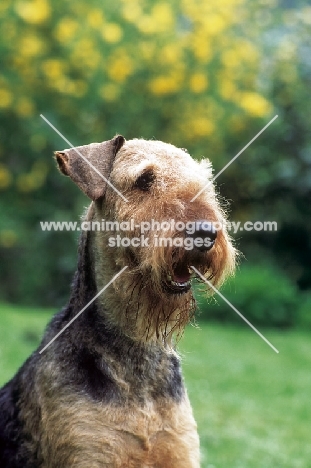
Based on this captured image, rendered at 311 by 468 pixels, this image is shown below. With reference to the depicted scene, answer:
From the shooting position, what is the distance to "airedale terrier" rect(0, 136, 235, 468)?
3256mm

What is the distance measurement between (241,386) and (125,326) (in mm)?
5241

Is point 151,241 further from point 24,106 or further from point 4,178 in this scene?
point 4,178

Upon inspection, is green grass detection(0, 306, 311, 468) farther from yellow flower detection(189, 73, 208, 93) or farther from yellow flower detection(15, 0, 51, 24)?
yellow flower detection(15, 0, 51, 24)

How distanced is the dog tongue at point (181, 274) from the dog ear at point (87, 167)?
53 centimetres

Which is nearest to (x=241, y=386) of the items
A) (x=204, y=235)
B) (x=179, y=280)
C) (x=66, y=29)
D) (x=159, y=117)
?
(x=159, y=117)

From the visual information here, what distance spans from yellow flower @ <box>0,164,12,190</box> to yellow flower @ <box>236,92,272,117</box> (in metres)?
3.88

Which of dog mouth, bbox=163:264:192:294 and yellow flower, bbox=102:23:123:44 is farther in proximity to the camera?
yellow flower, bbox=102:23:123:44

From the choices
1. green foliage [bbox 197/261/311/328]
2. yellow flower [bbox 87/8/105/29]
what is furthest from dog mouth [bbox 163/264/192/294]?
yellow flower [bbox 87/8/105/29]

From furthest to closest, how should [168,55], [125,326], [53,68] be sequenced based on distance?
1. [168,55]
2. [53,68]
3. [125,326]

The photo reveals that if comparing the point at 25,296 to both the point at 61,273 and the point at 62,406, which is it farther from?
the point at 62,406

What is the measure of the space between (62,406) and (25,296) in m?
9.76

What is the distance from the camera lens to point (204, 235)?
10.3ft

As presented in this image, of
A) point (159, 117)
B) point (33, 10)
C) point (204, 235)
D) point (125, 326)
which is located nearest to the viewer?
point (204, 235)

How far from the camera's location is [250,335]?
1141cm
